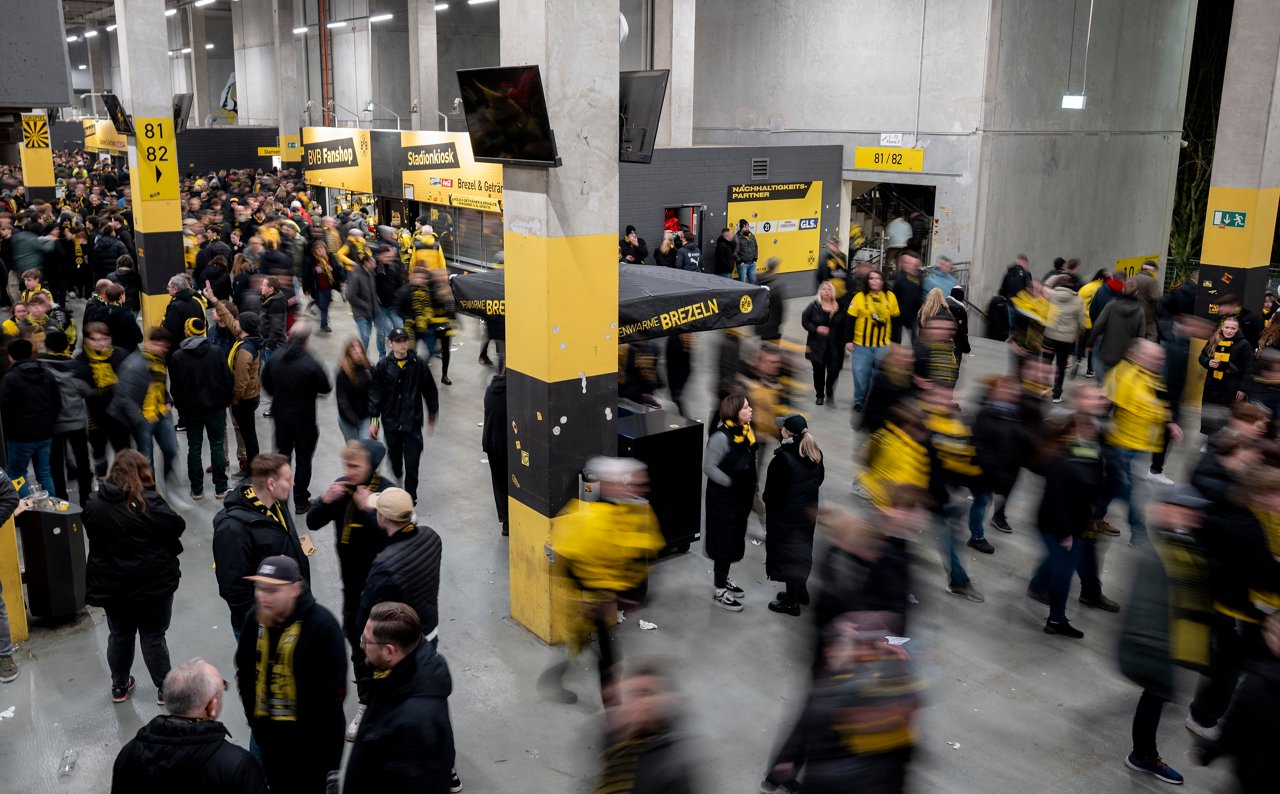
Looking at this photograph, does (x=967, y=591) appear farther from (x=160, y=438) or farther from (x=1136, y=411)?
(x=160, y=438)

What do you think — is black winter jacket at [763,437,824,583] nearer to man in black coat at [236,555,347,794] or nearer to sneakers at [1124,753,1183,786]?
sneakers at [1124,753,1183,786]

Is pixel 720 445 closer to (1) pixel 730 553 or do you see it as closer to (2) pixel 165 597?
(1) pixel 730 553

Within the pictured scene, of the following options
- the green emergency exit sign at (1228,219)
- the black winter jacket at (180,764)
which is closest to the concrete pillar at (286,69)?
the green emergency exit sign at (1228,219)

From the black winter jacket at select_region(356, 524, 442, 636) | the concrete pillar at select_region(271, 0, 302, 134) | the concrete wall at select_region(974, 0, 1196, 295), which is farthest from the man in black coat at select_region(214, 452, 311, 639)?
the concrete pillar at select_region(271, 0, 302, 134)

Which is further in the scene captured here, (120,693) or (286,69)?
(286,69)

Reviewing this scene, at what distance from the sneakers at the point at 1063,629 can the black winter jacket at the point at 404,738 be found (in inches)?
188

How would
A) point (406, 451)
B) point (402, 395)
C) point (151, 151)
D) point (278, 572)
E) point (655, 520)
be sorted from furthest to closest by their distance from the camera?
1. point (151, 151)
2. point (406, 451)
3. point (402, 395)
4. point (655, 520)
5. point (278, 572)

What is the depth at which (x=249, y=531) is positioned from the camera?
5.14m

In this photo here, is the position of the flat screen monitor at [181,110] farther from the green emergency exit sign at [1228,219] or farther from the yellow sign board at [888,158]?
the green emergency exit sign at [1228,219]

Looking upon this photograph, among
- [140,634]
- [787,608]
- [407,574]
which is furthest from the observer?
[787,608]

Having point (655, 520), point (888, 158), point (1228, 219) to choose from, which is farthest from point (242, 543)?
point (888, 158)

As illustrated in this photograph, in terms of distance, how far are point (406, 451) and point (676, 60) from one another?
14547 mm

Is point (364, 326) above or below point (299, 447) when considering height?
above

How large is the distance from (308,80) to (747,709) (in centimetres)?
3684
